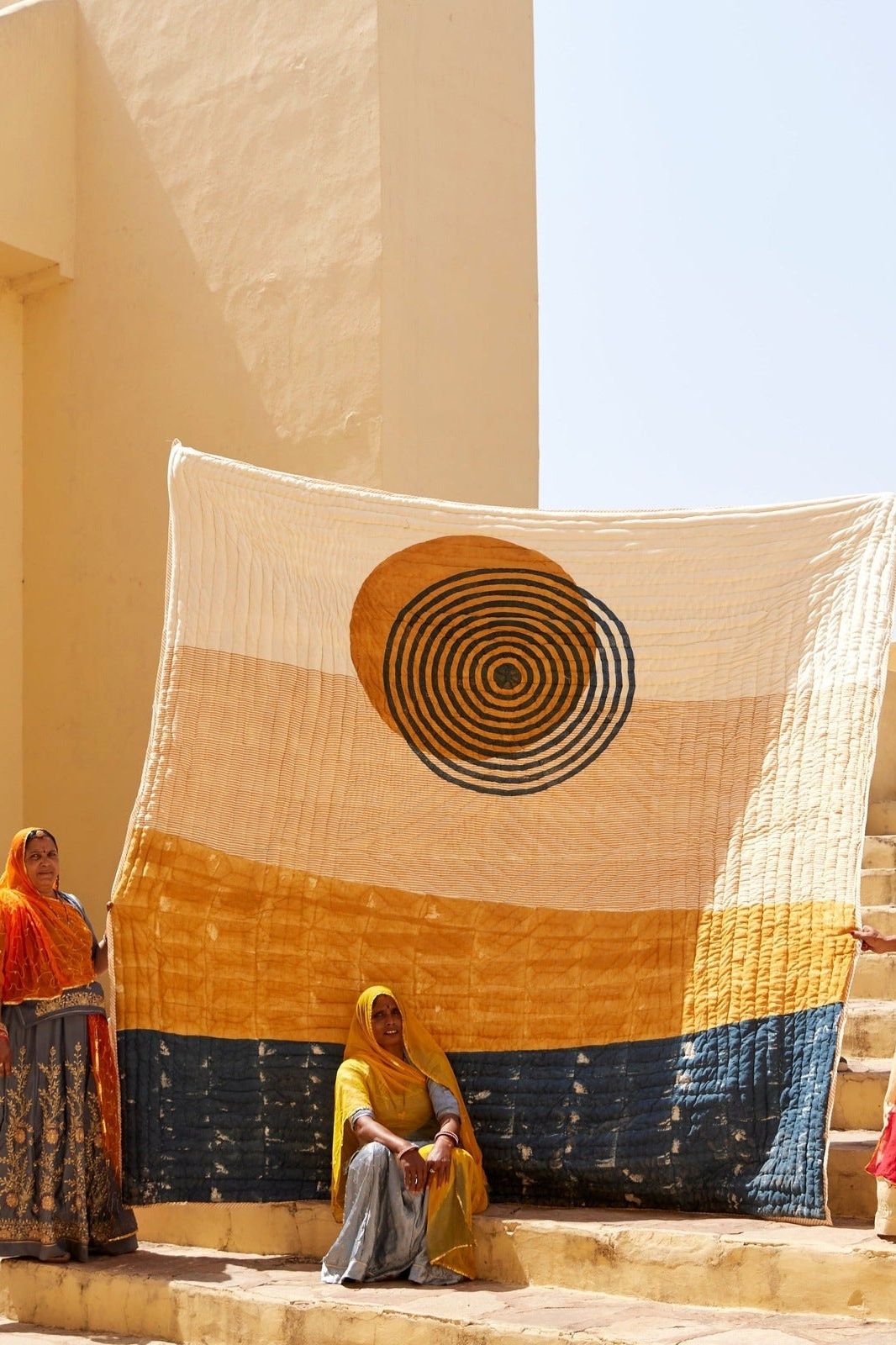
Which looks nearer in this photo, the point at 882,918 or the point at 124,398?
the point at 882,918

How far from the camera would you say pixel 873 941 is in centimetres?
362

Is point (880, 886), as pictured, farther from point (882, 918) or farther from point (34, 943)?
point (34, 943)

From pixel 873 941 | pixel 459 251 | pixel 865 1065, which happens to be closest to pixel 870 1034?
pixel 865 1065

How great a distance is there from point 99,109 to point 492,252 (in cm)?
180

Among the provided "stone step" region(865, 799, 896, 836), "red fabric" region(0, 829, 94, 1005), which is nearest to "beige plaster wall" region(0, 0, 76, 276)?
"red fabric" region(0, 829, 94, 1005)

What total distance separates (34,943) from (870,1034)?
92.7 inches

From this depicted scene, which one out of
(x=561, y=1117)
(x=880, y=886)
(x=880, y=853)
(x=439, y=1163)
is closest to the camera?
(x=439, y=1163)

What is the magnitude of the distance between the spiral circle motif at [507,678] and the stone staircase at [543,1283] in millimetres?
1143

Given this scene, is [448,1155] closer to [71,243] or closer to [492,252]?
[492,252]

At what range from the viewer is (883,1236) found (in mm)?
3396

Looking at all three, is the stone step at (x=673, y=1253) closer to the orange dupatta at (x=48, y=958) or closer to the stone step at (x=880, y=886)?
the orange dupatta at (x=48, y=958)

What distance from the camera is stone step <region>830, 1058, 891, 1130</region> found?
164 inches

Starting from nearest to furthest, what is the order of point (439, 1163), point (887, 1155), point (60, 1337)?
point (887, 1155), point (439, 1163), point (60, 1337)

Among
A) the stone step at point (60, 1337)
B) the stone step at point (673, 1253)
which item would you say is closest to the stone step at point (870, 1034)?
the stone step at point (673, 1253)
